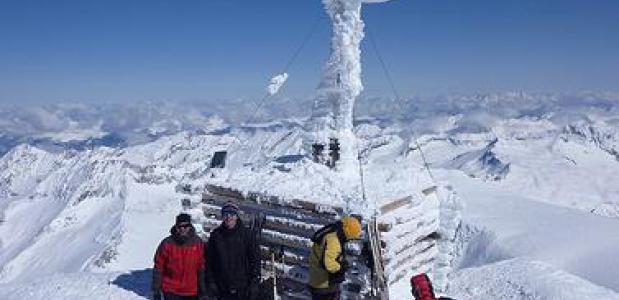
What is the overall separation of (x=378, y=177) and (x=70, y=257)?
4359 inches

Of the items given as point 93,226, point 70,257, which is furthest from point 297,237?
point 93,226

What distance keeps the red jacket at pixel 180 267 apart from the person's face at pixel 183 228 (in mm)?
192

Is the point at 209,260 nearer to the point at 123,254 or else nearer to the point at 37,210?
the point at 123,254

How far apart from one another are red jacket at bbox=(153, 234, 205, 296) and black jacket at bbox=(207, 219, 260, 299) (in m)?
0.18

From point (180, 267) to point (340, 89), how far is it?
5172 millimetres

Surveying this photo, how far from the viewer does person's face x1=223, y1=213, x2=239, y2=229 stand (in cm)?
1084

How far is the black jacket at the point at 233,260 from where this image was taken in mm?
11125

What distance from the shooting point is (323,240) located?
10.2 metres

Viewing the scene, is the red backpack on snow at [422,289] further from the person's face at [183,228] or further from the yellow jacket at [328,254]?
the person's face at [183,228]

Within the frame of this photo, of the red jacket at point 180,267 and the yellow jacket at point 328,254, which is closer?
the yellow jacket at point 328,254

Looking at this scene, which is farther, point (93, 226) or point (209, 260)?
point (93, 226)

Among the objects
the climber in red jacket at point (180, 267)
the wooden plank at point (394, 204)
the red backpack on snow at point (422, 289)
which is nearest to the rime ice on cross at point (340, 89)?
the wooden plank at point (394, 204)

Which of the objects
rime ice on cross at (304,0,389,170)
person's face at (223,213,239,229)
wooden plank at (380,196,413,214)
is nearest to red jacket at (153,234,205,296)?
person's face at (223,213,239,229)

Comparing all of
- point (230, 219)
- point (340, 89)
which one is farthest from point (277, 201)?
point (340, 89)
